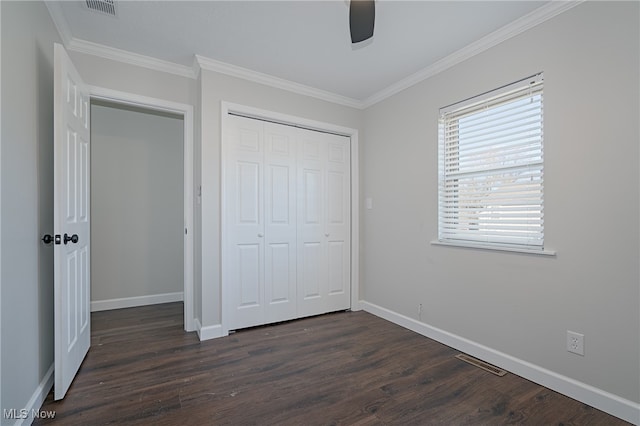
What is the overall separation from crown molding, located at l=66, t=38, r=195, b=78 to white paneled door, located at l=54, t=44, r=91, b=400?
456 mm

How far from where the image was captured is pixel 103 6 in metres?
2.10

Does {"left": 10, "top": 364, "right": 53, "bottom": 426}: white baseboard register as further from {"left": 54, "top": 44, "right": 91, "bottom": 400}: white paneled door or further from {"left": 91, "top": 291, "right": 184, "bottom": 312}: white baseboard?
{"left": 91, "top": 291, "right": 184, "bottom": 312}: white baseboard

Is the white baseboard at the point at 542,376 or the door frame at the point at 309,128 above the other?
the door frame at the point at 309,128

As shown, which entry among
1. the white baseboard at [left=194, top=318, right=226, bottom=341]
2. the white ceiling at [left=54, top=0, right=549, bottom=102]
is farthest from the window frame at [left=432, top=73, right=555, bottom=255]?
the white baseboard at [left=194, top=318, right=226, bottom=341]

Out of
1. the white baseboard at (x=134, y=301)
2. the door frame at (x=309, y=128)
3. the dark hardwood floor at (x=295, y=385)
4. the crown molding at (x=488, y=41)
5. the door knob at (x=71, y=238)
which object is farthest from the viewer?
the white baseboard at (x=134, y=301)

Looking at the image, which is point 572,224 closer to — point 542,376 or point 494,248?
point 494,248

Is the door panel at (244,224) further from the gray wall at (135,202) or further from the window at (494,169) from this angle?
the window at (494,169)

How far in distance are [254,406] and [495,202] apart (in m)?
2.21

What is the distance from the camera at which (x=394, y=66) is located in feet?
9.43

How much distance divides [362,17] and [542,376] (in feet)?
8.11

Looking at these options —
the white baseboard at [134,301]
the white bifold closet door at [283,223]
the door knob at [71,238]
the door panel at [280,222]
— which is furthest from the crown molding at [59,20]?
the white baseboard at [134,301]

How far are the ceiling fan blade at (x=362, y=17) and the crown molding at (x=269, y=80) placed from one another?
171 centimetres

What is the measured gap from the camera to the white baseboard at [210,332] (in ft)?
9.11

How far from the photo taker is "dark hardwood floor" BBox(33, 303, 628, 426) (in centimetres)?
174
